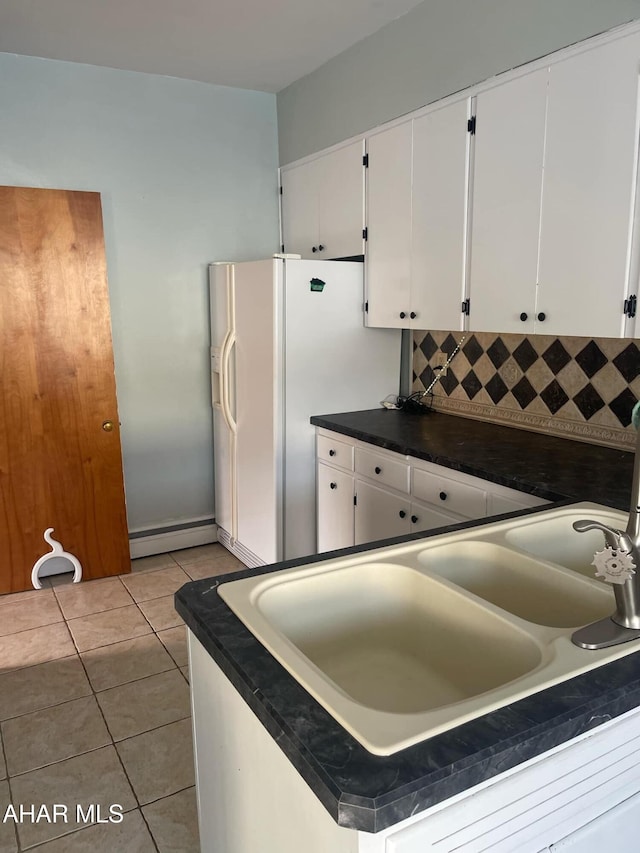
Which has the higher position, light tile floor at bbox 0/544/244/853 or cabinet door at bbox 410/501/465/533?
cabinet door at bbox 410/501/465/533

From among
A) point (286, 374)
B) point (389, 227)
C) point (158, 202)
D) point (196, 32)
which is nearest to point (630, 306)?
point (389, 227)

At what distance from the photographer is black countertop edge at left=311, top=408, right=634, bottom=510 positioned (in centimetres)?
210

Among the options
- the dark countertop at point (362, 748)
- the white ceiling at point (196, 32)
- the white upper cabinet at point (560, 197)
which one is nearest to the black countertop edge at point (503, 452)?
the white upper cabinet at point (560, 197)

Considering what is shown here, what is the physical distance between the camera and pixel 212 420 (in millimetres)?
4109

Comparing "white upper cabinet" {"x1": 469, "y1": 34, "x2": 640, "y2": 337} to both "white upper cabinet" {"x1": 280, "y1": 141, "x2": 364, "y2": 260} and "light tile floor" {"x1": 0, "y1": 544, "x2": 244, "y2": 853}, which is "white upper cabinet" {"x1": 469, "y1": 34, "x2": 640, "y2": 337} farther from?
"light tile floor" {"x1": 0, "y1": 544, "x2": 244, "y2": 853}

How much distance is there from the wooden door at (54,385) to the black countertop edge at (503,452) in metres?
1.25

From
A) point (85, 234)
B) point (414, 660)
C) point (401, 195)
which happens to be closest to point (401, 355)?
point (401, 195)

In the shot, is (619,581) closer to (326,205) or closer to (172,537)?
(326,205)

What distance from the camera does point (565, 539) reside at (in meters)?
1.68

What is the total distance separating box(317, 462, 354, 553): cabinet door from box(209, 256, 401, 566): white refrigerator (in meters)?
0.09

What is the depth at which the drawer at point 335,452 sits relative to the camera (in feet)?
10.4

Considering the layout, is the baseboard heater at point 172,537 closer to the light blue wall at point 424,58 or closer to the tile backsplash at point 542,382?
the tile backsplash at point 542,382

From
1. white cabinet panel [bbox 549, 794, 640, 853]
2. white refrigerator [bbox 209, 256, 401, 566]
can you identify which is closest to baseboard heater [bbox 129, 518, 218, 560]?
white refrigerator [bbox 209, 256, 401, 566]

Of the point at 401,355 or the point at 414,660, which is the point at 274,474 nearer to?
the point at 401,355
